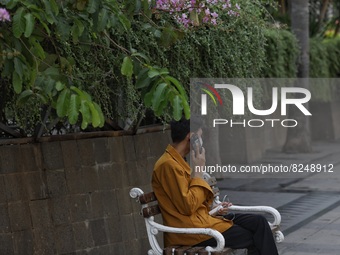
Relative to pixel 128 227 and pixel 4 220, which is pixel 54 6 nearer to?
pixel 4 220

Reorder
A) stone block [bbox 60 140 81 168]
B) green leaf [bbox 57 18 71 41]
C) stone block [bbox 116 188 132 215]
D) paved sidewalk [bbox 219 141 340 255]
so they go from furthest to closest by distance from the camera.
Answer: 1. paved sidewalk [bbox 219 141 340 255]
2. stone block [bbox 116 188 132 215]
3. stone block [bbox 60 140 81 168]
4. green leaf [bbox 57 18 71 41]

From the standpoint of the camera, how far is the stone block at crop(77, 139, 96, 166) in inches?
325

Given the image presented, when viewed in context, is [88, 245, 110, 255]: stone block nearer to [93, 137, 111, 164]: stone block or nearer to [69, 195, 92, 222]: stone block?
[69, 195, 92, 222]: stone block

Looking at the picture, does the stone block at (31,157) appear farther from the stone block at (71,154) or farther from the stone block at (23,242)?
the stone block at (23,242)

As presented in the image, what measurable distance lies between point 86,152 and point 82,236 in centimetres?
80

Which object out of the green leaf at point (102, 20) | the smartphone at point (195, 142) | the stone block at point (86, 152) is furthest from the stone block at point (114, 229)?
the green leaf at point (102, 20)

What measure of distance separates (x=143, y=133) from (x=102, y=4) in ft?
10.8

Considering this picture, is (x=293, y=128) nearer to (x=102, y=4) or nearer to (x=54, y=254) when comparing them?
(x=54, y=254)

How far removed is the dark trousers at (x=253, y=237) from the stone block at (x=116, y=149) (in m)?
2.26

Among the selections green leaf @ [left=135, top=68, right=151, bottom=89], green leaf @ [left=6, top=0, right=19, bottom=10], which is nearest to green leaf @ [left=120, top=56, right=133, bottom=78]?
green leaf @ [left=135, top=68, right=151, bottom=89]

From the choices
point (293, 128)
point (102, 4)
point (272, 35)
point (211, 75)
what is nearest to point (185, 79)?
point (211, 75)

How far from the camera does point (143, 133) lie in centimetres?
892

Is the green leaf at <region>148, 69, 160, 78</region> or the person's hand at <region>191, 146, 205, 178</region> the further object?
the person's hand at <region>191, 146, 205, 178</region>

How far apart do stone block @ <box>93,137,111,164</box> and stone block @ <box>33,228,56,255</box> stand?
0.88m
